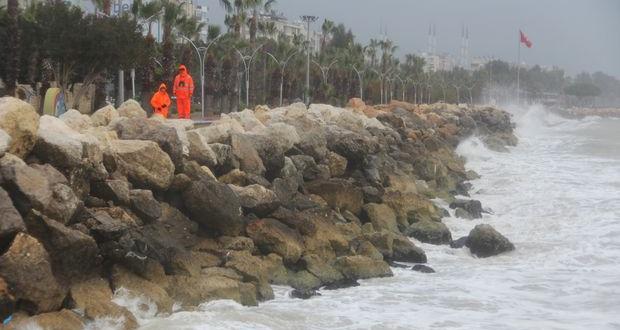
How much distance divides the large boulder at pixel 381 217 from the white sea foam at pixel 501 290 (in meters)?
0.70

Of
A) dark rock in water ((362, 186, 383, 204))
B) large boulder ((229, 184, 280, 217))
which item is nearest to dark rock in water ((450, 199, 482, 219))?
dark rock in water ((362, 186, 383, 204))

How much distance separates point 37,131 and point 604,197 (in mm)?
15606

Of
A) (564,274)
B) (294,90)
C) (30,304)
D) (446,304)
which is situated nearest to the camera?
(30,304)

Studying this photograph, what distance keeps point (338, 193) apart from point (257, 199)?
287cm

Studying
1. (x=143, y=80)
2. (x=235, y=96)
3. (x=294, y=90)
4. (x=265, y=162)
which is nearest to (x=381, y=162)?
(x=265, y=162)

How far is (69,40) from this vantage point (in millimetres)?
22469

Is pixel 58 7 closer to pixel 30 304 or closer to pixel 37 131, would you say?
pixel 37 131

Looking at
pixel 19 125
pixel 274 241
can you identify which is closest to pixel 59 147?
pixel 19 125

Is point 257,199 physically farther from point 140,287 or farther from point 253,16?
point 253,16

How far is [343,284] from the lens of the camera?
1098 centimetres

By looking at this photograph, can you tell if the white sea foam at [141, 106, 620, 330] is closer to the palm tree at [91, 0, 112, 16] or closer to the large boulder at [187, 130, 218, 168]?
the large boulder at [187, 130, 218, 168]

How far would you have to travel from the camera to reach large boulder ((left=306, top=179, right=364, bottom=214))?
563 inches

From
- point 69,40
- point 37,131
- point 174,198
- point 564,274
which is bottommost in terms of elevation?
point 564,274

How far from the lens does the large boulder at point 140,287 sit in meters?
8.77
